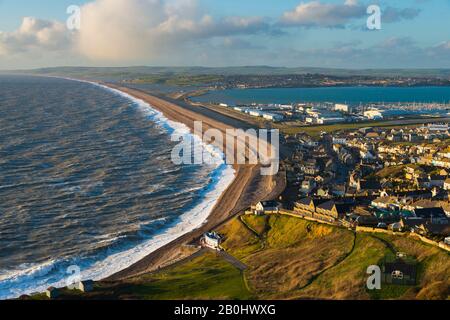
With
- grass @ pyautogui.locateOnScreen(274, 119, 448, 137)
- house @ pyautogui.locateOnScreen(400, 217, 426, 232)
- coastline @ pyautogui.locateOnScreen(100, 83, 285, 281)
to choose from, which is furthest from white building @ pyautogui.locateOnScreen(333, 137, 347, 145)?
house @ pyautogui.locateOnScreen(400, 217, 426, 232)

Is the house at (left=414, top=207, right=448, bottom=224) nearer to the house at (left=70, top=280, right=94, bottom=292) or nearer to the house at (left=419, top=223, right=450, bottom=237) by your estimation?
the house at (left=419, top=223, right=450, bottom=237)

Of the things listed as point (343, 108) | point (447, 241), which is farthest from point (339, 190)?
point (343, 108)

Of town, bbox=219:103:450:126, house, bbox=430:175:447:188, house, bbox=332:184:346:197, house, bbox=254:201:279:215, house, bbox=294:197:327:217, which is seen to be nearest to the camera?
house, bbox=294:197:327:217

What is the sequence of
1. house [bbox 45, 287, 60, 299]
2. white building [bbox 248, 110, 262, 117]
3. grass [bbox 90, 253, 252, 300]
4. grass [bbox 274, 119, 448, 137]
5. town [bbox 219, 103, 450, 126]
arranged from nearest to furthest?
house [bbox 45, 287, 60, 299] → grass [bbox 90, 253, 252, 300] → grass [bbox 274, 119, 448, 137] → town [bbox 219, 103, 450, 126] → white building [bbox 248, 110, 262, 117]

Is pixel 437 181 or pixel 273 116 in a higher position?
pixel 273 116

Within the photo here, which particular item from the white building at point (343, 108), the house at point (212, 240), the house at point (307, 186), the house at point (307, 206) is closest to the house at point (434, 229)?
the house at point (307, 206)

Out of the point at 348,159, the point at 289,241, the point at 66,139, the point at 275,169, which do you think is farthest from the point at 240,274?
the point at 66,139

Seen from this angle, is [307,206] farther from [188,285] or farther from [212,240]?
[188,285]
